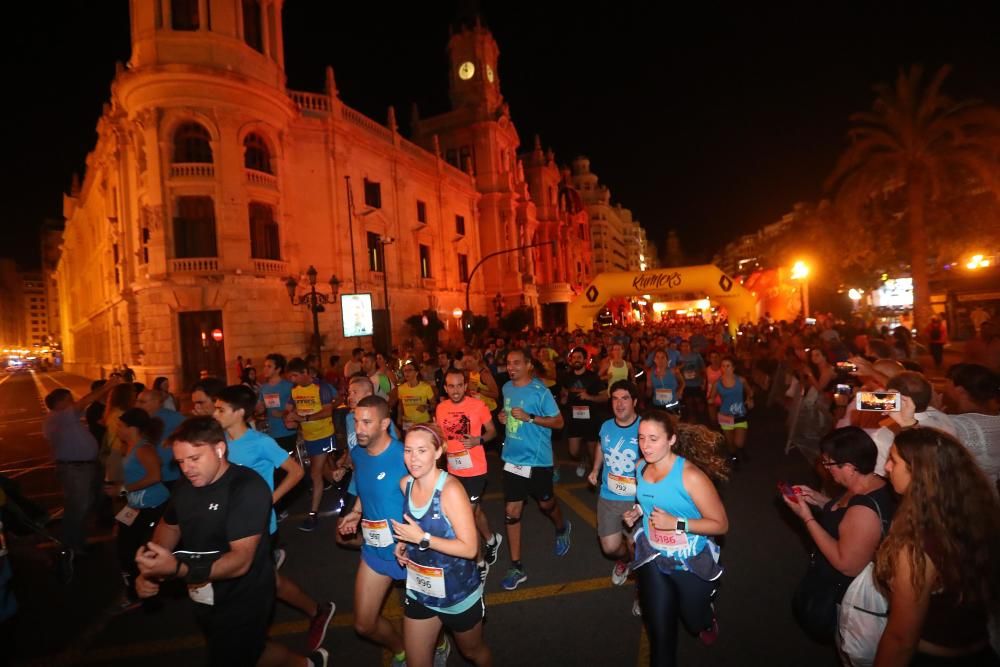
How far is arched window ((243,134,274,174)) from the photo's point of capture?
22875 millimetres

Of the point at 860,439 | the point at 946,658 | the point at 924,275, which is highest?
the point at 924,275

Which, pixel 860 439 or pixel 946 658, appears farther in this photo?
pixel 860 439

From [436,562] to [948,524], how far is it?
8.52 ft

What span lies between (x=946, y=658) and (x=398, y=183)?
106 feet

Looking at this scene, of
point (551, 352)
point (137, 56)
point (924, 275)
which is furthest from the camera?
point (137, 56)

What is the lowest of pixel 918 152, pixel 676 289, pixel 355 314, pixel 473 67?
pixel 676 289

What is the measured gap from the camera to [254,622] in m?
3.02

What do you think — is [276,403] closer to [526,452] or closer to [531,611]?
[526,452]

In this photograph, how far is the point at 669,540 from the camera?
3.19 metres

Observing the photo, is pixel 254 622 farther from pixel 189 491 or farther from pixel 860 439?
pixel 860 439

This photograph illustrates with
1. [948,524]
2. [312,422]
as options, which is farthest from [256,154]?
[948,524]

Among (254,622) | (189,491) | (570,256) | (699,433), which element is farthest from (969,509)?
(570,256)

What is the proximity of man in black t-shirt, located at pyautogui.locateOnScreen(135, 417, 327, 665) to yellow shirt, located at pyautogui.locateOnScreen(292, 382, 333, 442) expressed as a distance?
4180 mm

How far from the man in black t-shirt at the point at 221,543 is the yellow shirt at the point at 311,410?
4.18 meters
